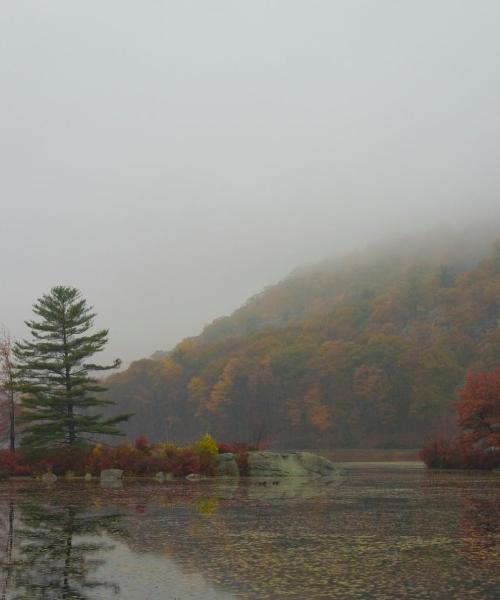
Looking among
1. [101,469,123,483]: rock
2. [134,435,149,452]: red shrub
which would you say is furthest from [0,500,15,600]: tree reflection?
[134,435,149,452]: red shrub

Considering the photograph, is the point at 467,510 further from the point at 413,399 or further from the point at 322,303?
the point at 322,303

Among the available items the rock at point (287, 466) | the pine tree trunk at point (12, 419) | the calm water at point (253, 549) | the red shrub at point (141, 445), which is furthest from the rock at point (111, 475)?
the calm water at point (253, 549)

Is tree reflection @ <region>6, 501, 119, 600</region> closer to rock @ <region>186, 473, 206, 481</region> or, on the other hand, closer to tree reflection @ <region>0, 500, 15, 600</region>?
tree reflection @ <region>0, 500, 15, 600</region>

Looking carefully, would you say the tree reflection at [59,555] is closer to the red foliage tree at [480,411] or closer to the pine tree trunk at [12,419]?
the pine tree trunk at [12,419]

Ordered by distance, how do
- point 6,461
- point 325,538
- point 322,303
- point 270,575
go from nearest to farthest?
point 270,575 → point 325,538 → point 6,461 → point 322,303

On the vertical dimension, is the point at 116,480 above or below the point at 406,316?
below

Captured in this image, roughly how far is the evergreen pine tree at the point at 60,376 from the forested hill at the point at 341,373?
161 feet

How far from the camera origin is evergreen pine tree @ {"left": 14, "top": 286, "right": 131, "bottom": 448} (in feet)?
125

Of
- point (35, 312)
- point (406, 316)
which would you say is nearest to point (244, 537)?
point (35, 312)

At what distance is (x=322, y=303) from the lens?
187625 millimetres

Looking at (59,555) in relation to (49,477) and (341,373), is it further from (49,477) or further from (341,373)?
(341,373)

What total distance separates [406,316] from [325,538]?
13122 centimetres

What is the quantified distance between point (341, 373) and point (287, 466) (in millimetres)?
76992

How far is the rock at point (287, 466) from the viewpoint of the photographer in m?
34.7
